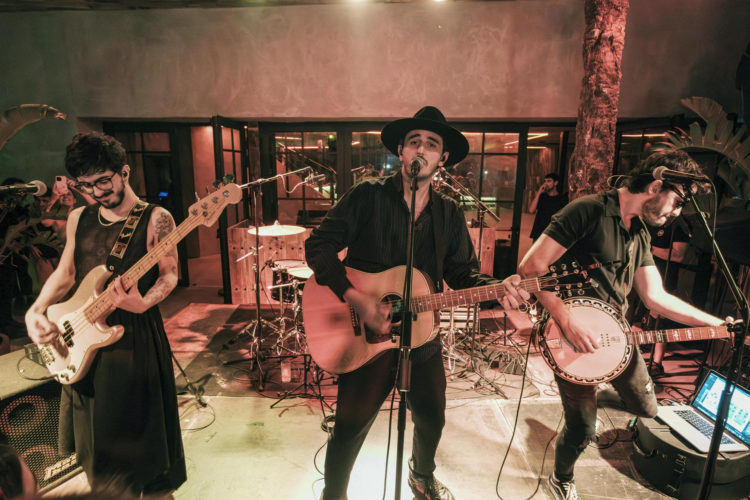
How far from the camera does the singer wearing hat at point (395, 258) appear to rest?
2.01 metres

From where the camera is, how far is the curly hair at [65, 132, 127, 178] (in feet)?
6.72

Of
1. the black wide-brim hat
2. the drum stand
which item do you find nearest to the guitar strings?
the black wide-brim hat

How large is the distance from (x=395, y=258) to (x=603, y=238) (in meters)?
1.30

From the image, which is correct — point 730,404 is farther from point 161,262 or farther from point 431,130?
point 161,262

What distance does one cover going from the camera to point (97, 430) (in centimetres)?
203

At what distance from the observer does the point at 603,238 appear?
2277 mm

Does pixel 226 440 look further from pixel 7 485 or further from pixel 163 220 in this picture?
pixel 7 485

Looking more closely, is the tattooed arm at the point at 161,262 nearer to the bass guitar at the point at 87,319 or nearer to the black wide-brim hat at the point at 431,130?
the bass guitar at the point at 87,319

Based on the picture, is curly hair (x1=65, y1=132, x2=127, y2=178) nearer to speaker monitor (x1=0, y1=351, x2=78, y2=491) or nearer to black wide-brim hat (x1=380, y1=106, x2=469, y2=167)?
speaker monitor (x1=0, y1=351, x2=78, y2=491)

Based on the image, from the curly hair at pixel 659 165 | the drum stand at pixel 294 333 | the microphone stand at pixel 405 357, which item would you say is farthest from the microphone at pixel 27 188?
the curly hair at pixel 659 165

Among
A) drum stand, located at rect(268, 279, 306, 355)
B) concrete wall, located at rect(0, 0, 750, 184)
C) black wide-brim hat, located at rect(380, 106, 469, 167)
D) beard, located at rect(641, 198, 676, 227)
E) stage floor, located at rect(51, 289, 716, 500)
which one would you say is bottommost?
stage floor, located at rect(51, 289, 716, 500)

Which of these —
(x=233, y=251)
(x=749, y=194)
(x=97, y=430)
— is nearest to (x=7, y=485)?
(x=97, y=430)

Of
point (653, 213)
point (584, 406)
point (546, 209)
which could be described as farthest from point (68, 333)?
point (546, 209)

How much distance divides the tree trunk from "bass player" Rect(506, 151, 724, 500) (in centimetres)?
188
